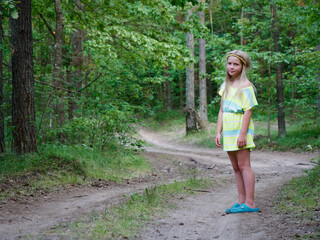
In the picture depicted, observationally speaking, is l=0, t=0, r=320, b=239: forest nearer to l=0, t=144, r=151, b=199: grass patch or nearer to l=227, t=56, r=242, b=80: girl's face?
l=0, t=144, r=151, b=199: grass patch

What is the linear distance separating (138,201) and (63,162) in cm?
346

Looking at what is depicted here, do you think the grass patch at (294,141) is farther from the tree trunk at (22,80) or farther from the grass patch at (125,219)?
the tree trunk at (22,80)

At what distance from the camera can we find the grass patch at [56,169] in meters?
7.26

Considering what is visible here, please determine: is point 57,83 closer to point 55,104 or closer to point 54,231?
point 55,104

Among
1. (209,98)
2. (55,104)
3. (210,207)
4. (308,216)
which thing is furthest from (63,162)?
(209,98)

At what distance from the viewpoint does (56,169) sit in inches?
319

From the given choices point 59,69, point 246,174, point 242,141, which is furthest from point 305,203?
point 59,69

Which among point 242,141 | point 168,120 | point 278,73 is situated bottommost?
point 168,120

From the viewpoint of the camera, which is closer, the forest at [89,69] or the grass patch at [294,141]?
the forest at [89,69]

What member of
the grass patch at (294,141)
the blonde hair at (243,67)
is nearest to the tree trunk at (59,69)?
the blonde hair at (243,67)

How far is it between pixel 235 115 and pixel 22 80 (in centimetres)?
584

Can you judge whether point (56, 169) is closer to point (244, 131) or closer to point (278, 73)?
point (244, 131)

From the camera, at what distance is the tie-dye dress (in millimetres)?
4770

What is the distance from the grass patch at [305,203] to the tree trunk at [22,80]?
6033 millimetres
